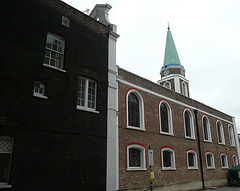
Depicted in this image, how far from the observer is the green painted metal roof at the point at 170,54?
35.7 m

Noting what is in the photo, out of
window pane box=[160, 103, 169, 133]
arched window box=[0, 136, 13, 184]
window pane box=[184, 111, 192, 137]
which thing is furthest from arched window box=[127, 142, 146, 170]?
arched window box=[0, 136, 13, 184]

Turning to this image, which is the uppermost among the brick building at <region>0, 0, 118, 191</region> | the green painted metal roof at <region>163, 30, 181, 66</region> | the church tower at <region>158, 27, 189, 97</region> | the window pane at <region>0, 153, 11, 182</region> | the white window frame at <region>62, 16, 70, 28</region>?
the green painted metal roof at <region>163, 30, 181, 66</region>

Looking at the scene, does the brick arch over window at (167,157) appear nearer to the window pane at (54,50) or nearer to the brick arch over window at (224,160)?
the window pane at (54,50)

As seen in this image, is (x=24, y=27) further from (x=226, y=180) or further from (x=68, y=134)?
(x=226, y=180)

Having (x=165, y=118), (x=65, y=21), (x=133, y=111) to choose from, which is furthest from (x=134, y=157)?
(x=65, y=21)

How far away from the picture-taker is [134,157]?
1445 cm

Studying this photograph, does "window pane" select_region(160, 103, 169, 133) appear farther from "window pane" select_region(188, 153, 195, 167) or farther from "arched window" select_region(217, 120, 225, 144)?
"arched window" select_region(217, 120, 225, 144)

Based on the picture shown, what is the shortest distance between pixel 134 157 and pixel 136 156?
0.24 metres

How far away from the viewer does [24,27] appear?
28.9 feet

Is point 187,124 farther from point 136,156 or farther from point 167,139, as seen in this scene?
point 136,156

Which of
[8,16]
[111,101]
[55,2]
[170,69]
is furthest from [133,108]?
[170,69]

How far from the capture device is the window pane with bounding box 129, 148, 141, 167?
14159 mm

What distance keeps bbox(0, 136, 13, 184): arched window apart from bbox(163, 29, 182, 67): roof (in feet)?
102

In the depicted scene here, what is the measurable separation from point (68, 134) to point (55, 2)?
6.13 metres
